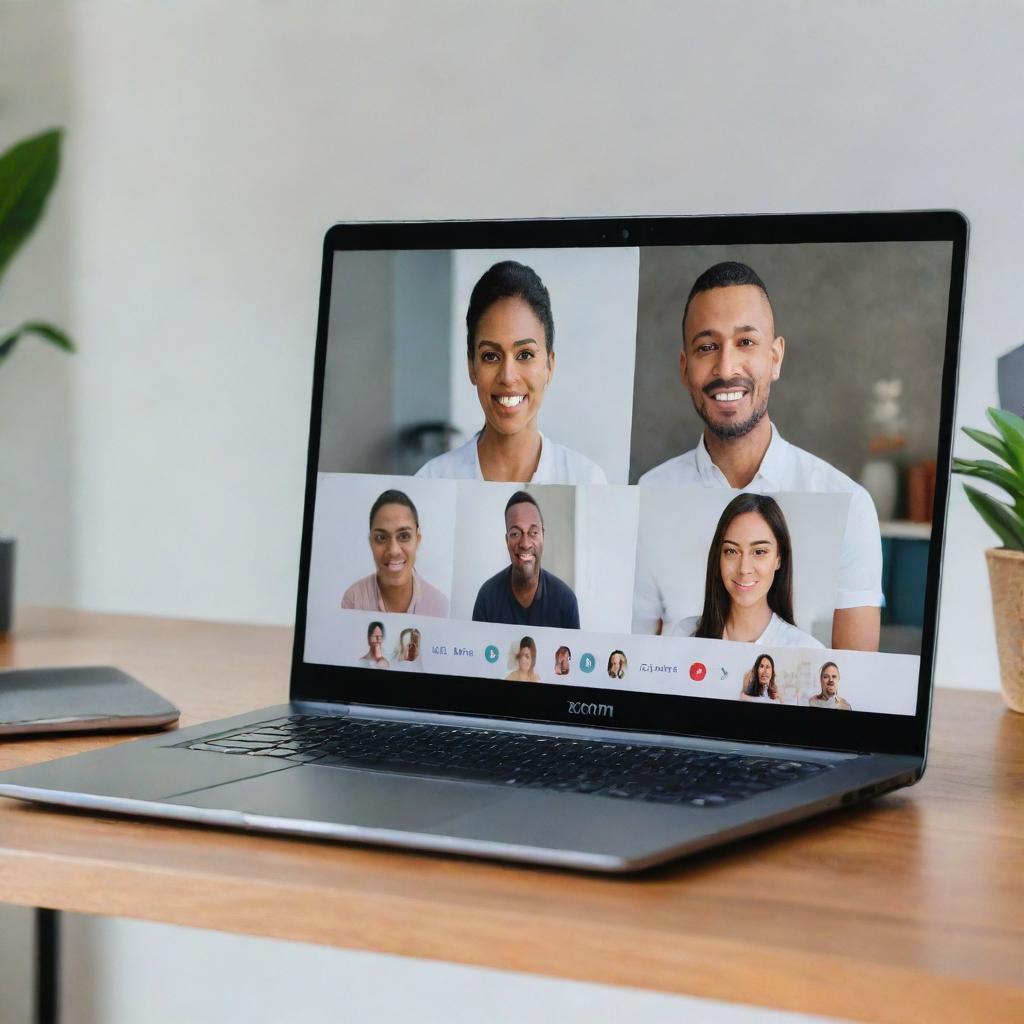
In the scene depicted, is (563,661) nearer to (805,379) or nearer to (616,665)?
(616,665)

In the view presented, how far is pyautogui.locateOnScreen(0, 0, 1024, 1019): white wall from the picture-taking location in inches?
58.4

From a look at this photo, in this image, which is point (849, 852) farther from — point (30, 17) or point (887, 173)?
point (30, 17)

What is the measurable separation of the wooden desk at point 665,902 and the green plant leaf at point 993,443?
37 centimetres

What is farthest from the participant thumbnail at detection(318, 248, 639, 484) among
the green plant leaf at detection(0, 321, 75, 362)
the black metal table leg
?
the green plant leaf at detection(0, 321, 75, 362)

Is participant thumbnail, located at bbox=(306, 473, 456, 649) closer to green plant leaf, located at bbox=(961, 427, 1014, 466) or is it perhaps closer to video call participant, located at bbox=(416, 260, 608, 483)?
video call participant, located at bbox=(416, 260, 608, 483)

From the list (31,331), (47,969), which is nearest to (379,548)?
(47,969)

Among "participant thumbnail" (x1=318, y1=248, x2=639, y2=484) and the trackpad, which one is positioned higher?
"participant thumbnail" (x1=318, y1=248, x2=639, y2=484)

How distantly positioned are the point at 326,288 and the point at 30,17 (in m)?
1.36

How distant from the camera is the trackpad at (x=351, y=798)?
0.50m

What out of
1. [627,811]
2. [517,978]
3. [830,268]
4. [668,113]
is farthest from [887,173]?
[627,811]

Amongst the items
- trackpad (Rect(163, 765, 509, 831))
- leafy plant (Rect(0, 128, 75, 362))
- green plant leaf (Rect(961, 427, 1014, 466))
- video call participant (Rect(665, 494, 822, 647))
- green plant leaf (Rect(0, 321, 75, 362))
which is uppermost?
leafy plant (Rect(0, 128, 75, 362))

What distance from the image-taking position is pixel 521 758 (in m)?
0.61

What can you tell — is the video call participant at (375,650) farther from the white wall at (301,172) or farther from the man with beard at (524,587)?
the white wall at (301,172)

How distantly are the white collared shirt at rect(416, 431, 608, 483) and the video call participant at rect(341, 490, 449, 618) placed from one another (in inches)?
1.2
